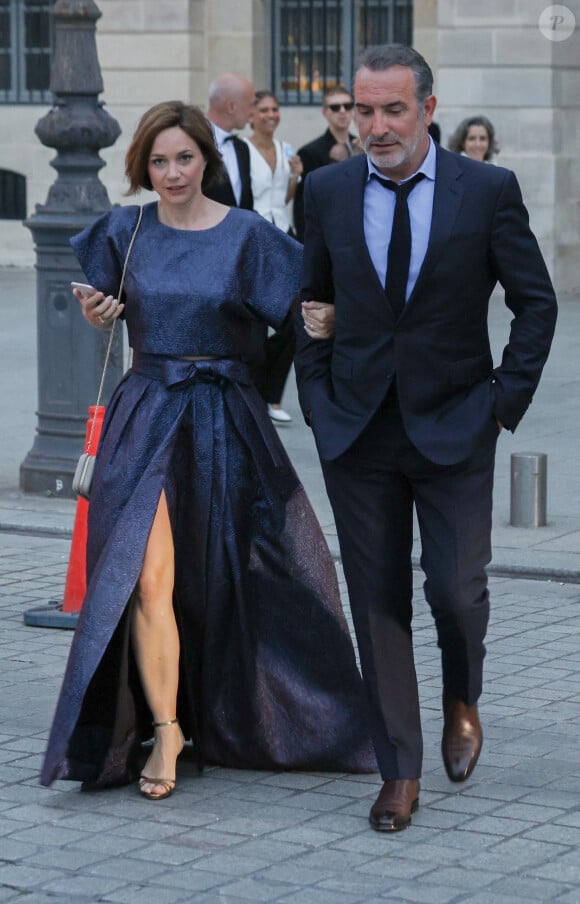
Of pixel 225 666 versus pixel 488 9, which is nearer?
pixel 225 666

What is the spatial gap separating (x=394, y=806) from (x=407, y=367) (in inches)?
42.8

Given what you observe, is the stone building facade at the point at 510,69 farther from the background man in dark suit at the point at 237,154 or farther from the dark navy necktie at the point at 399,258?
the dark navy necktie at the point at 399,258

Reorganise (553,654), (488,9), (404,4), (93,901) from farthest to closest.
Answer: (404,4)
(488,9)
(553,654)
(93,901)

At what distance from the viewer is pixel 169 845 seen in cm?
469

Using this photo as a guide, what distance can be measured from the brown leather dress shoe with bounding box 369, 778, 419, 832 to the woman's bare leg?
2.05ft

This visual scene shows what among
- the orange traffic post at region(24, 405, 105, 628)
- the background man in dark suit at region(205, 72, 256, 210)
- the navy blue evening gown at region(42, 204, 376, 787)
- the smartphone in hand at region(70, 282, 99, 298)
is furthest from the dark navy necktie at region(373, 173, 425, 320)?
the background man in dark suit at region(205, 72, 256, 210)

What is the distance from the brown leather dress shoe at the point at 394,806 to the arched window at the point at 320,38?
56.1ft

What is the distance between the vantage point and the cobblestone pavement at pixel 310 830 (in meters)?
4.38

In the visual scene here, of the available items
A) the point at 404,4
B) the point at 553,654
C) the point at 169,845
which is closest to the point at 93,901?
the point at 169,845

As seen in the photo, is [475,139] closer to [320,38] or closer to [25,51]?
[320,38]

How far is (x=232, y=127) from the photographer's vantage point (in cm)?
Answer: 1045

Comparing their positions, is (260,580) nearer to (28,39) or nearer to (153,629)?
(153,629)

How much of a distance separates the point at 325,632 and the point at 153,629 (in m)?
0.54

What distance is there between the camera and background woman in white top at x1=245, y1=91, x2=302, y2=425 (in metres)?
10.9
